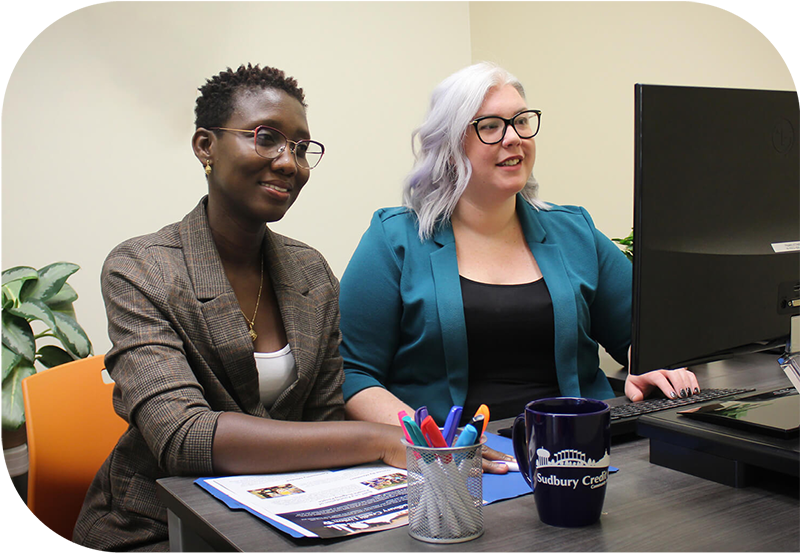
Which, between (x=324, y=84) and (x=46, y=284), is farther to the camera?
(x=324, y=84)

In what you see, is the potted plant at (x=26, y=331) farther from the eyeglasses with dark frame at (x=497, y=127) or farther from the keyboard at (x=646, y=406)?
the keyboard at (x=646, y=406)

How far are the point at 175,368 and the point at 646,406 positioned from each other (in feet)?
2.39

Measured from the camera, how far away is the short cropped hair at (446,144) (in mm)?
1530

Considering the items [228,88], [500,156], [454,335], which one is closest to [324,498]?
[454,335]

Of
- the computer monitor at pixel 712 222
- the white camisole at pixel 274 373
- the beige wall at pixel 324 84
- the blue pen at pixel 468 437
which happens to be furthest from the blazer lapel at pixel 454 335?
the beige wall at pixel 324 84

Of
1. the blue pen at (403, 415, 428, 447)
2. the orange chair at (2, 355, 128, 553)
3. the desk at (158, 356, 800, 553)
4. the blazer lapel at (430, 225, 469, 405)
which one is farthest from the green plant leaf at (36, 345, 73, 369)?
the blue pen at (403, 415, 428, 447)

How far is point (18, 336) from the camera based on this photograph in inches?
70.7

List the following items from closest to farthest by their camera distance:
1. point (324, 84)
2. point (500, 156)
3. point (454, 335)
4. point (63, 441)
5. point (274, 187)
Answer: point (274, 187) → point (63, 441) → point (454, 335) → point (500, 156) → point (324, 84)

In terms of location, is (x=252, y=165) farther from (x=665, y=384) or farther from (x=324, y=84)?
(x=324, y=84)

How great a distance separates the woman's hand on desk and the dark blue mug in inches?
20.4

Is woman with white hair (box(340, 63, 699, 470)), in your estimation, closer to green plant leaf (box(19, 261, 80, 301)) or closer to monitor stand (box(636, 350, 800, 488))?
monitor stand (box(636, 350, 800, 488))

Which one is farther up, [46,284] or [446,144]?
[446,144]

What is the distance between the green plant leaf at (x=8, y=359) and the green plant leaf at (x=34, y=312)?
10 centimetres

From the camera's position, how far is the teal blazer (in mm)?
1423
